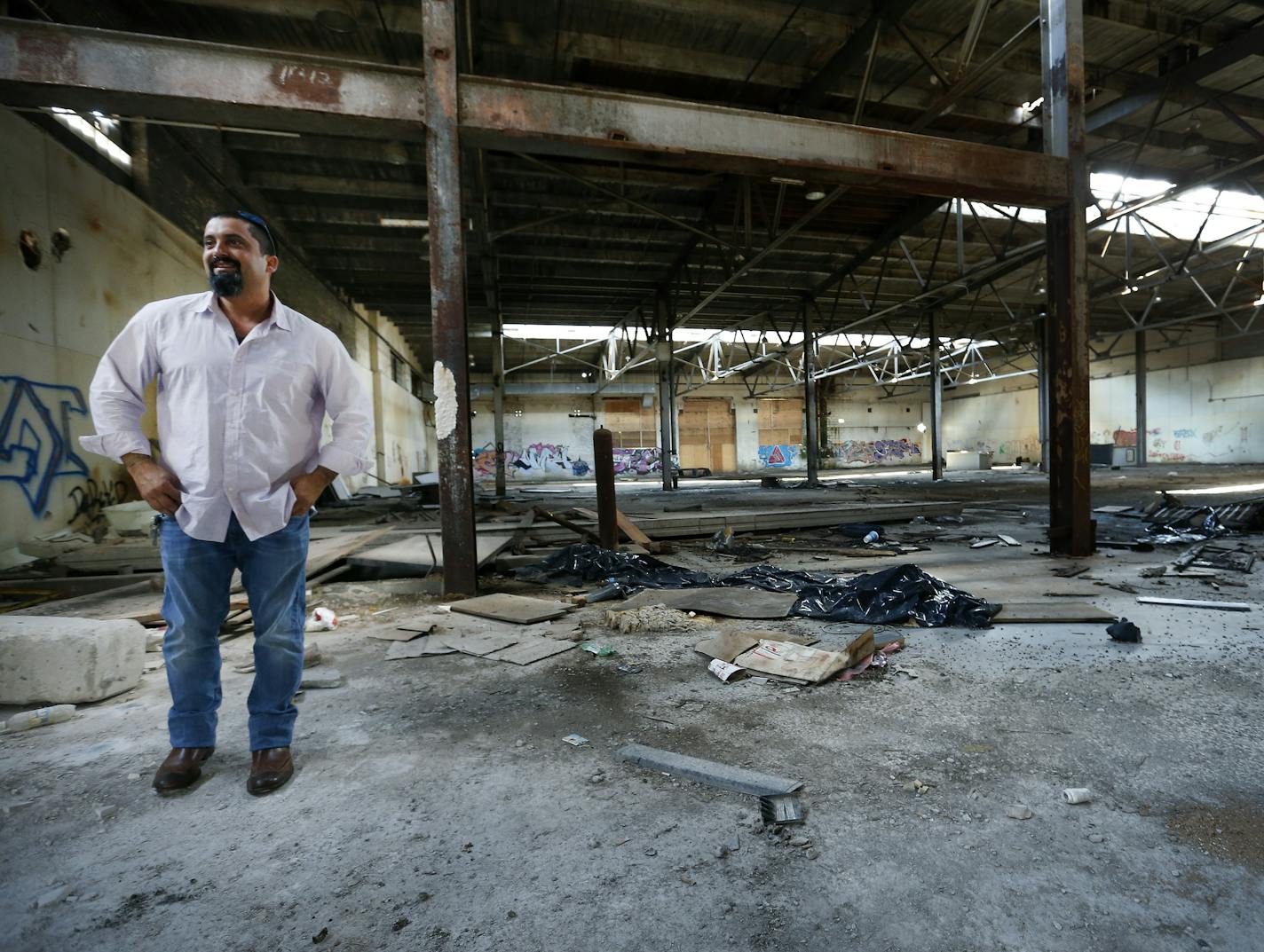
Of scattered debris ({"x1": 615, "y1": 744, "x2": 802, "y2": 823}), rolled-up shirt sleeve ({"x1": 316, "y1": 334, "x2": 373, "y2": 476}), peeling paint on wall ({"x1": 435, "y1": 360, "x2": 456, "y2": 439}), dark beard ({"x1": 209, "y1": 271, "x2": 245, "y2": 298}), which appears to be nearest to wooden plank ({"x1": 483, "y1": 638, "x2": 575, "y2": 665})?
scattered debris ({"x1": 615, "y1": 744, "x2": 802, "y2": 823})

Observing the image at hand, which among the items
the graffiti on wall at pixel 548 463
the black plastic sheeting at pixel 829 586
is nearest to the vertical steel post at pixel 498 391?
the black plastic sheeting at pixel 829 586

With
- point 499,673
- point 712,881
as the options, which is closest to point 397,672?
point 499,673

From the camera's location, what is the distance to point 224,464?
1854 millimetres

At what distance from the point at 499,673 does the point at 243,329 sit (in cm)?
187

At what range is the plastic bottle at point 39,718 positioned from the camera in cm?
229

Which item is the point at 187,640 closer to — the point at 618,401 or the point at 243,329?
the point at 243,329

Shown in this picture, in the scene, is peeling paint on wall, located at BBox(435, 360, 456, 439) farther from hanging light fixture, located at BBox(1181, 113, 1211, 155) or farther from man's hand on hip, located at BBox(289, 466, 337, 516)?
hanging light fixture, located at BBox(1181, 113, 1211, 155)

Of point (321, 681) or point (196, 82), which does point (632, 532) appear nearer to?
Answer: point (321, 681)

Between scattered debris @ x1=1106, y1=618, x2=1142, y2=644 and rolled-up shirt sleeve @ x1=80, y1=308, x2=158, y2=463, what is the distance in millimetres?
4348

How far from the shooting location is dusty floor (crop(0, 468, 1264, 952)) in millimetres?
1284

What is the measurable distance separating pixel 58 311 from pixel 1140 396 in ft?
104

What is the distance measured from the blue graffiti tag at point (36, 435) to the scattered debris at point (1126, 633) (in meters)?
8.78

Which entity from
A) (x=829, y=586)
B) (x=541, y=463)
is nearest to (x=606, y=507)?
(x=829, y=586)

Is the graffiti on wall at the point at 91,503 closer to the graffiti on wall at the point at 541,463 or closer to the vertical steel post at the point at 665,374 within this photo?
the vertical steel post at the point at 665,374
